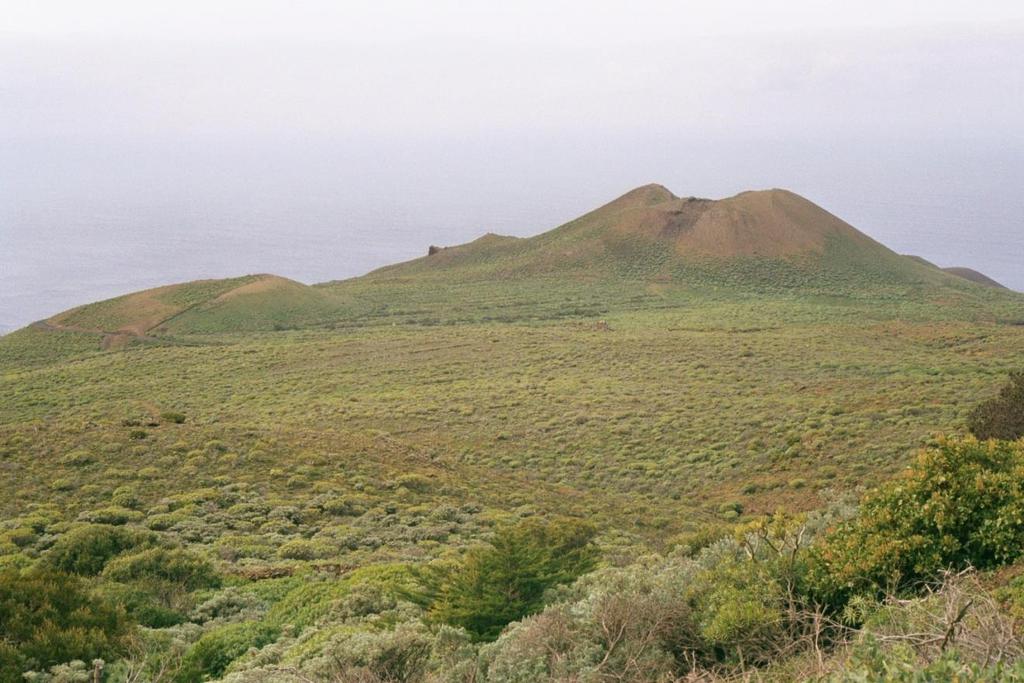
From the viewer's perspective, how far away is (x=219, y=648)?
9023 mm

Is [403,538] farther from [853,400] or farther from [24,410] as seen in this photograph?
[24,410]

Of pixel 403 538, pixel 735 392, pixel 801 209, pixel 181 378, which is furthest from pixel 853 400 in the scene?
pixel 801 209

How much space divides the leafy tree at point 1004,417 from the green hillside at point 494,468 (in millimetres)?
2602

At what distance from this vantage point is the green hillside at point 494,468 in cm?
725

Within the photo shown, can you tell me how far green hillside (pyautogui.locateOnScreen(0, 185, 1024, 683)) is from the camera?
7.25 meters

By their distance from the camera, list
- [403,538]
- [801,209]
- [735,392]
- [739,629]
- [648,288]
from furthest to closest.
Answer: [801,209], [648,288], [735,392], [403,538], [739,629]

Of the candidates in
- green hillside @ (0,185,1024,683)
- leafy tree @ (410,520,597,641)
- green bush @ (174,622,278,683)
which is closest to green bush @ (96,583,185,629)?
green hillside @ (0,185,1024,683)

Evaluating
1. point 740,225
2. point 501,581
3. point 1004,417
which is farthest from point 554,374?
point 740,225

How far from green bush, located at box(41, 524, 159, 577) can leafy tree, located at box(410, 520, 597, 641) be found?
16.6 ft

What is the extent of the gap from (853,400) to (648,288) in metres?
34.7

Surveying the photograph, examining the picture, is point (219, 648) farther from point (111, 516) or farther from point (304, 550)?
point (111, 516)

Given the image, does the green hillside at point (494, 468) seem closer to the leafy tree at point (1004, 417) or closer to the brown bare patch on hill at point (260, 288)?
the brown bare patch on hill at point (260, 288)

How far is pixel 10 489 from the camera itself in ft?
56.0

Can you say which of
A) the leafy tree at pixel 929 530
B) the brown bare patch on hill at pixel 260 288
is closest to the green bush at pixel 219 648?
the leafy tree at pixel 929 530
